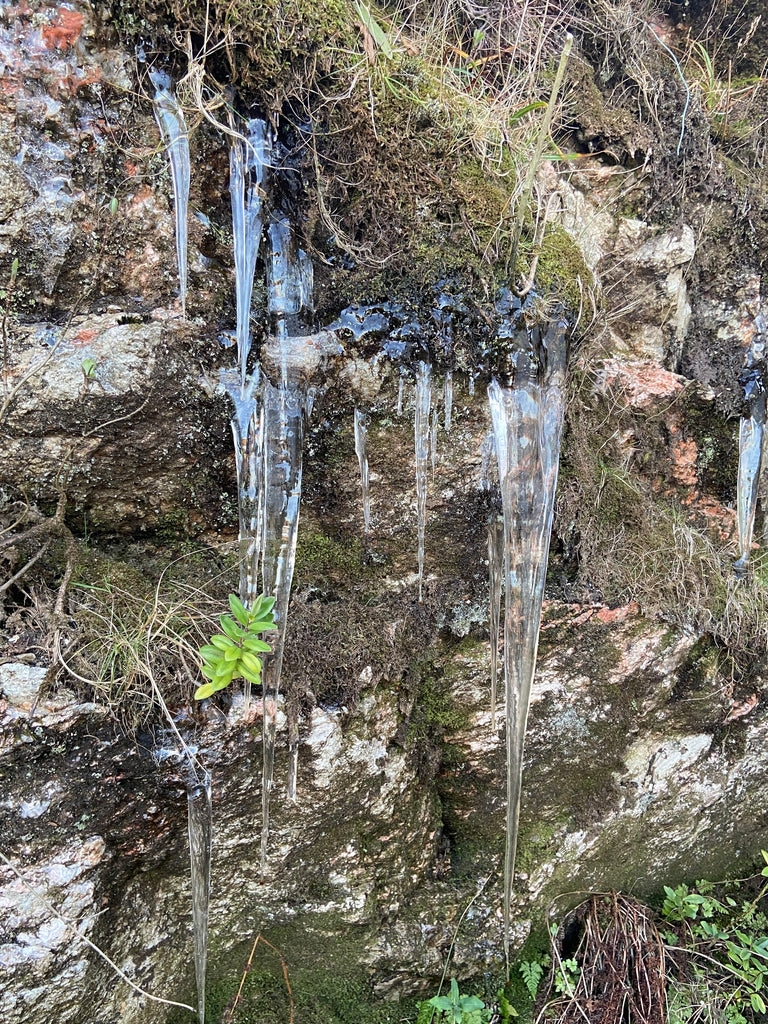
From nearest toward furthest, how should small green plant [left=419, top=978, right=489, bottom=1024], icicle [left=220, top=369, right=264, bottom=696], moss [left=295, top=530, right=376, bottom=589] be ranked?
icicle [left=220, top=369, right=264, bottom=696]
moss [left=295, top=530, right=376, bottom=589]
small green plant [left=419, top=978, right=489, bottom=1024]

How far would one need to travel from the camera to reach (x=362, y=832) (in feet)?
9.03

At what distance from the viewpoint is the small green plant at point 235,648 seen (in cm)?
192

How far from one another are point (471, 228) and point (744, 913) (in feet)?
13.8

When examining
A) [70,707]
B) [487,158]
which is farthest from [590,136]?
[70,707]

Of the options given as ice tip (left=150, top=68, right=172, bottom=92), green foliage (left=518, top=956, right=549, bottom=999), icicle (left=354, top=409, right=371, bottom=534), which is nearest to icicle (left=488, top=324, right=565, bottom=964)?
icicle (left=354, top=409, right=371, bottom=534)

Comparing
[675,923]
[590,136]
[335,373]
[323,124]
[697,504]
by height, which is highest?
A: [590,136]

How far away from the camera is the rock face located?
2047 millimetres

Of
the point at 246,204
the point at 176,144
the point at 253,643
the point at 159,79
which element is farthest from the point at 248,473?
the point at 159,79

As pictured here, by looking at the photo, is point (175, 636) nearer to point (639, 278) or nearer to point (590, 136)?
point (639, 278)

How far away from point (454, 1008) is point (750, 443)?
3393 millimetres

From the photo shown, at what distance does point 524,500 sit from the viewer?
251 cm

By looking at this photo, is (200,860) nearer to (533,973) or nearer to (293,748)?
(293,748)

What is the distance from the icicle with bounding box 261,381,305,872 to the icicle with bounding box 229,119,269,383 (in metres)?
0.32

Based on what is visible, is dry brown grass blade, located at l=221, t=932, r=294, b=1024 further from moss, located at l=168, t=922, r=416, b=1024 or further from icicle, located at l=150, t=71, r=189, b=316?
icicle, located at l=150, t=71, r=189, b=316
